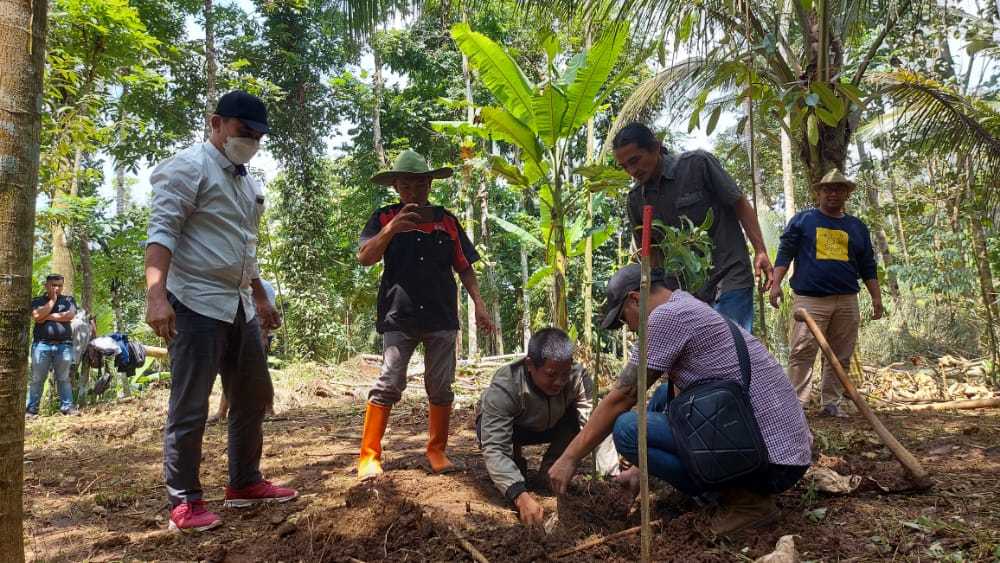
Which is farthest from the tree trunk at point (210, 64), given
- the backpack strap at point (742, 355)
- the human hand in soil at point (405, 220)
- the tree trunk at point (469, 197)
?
the backpack strap at point (742, 355)

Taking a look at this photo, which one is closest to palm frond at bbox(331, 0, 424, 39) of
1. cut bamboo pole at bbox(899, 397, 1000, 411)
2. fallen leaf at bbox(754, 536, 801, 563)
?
fallen leaf at bbox(754, 536, 801, 563)

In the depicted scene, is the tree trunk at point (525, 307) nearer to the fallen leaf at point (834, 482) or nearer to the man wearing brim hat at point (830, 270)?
the man wearing brim hat at point (830, 270)

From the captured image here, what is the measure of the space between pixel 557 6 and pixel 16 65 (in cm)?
398

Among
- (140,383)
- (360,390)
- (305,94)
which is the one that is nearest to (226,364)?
(360,390)

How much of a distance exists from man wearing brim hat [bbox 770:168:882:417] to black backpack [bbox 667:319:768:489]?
256cm

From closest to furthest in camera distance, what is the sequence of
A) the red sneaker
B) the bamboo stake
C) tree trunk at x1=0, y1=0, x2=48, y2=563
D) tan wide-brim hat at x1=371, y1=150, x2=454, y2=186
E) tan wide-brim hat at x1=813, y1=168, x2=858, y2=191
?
tree trunk at x1=0, y1=0, x2=48, y2=563 → the bamboo stake → the red sneaker → tan wide-brim hat at x1=371, y1=150, x2=454, y2=186 → tan wide-brim hat at x1=813, y1=168, x2=858, y2=191

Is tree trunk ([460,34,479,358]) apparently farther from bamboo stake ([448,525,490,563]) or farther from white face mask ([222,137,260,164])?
bamboo stake ([448,525,490,563])

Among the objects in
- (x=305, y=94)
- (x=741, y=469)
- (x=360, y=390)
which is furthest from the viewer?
(x=305, y=94)

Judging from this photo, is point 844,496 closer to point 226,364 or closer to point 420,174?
point 420,174

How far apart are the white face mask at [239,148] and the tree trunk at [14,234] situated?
109cm

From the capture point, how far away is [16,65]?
1.82 m

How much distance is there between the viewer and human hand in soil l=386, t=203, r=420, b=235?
11.2 feet

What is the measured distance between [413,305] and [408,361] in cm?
31

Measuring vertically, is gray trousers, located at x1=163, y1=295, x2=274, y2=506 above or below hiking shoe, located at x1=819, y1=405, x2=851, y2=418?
above
